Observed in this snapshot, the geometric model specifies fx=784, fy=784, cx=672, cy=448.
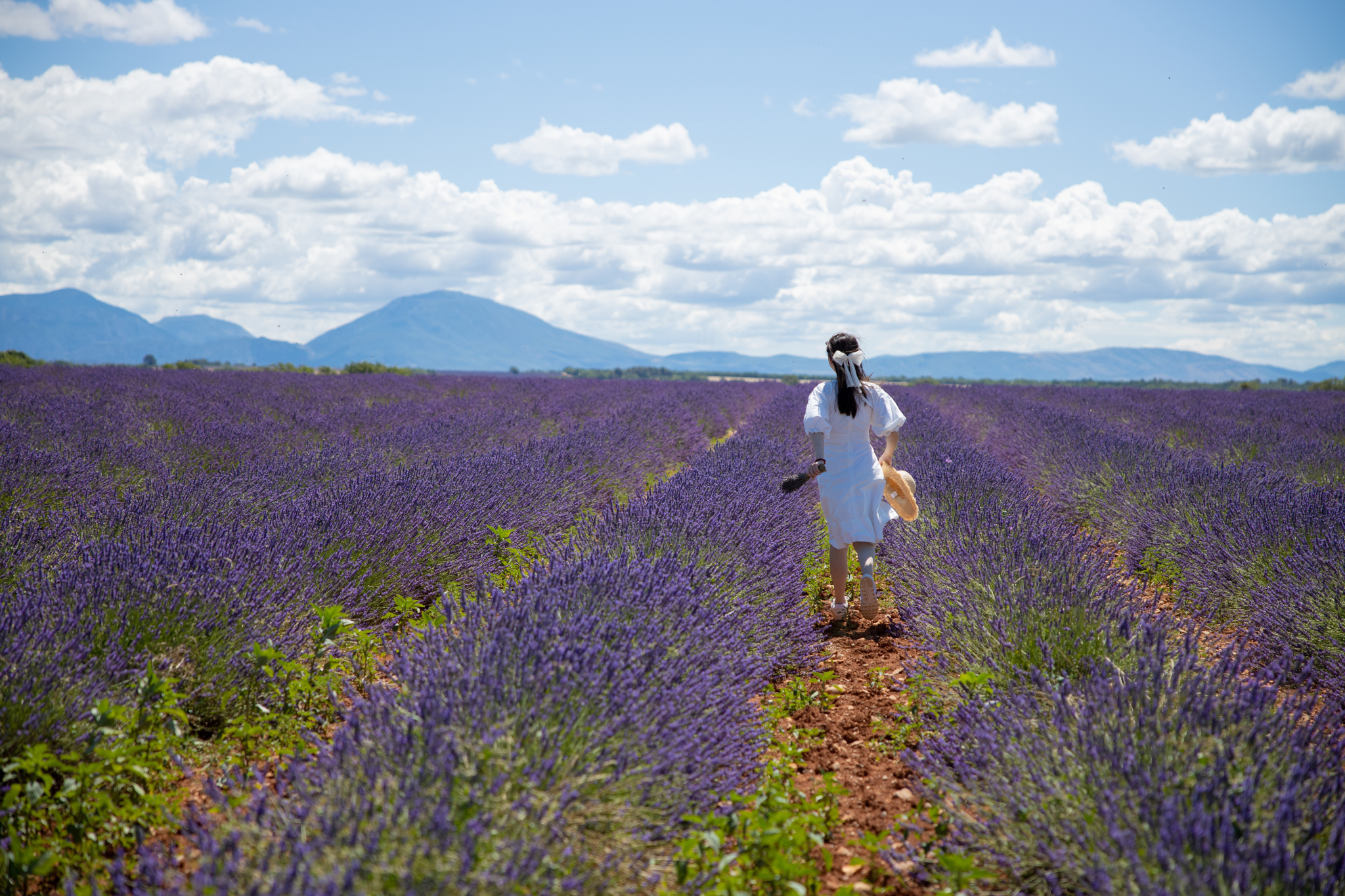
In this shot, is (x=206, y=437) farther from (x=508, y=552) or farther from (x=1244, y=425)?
(x=1244, y=425)

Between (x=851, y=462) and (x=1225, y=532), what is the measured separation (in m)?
2.12

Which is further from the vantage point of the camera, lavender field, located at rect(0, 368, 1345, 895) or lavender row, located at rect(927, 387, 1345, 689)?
lavender row, located at rect(927, 387, 1345, 689)

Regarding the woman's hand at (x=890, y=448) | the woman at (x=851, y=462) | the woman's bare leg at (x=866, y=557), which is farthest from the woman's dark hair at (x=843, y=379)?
the woman's bare leg at (x=866, y=557)

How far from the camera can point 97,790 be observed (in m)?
2.09

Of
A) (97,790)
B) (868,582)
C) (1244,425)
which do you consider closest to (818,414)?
(868,582)

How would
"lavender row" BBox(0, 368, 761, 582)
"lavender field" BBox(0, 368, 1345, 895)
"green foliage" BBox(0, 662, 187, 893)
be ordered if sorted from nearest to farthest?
"lavender field" BBox(0, 368, 1345, 895), "green foliage" BBox(0, 662, 187, 893), "lavender row" BBox(0, 368, 761, 582)

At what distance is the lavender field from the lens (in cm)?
156

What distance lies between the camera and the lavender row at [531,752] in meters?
1.41

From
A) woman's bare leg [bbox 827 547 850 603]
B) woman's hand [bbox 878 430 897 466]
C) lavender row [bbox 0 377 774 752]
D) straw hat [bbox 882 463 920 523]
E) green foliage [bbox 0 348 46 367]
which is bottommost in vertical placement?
woman's bare leg [bbox 827 547 850 603]

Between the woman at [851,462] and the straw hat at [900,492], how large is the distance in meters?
0.12

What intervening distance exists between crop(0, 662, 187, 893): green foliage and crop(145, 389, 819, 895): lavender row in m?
0.47

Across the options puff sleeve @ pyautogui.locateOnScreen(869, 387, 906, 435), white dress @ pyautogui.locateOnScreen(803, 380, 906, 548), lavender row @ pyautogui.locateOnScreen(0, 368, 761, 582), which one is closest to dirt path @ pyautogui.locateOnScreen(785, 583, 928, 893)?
white dress @ pyautogui.locateOnScreen(803, 380, 906, 548)

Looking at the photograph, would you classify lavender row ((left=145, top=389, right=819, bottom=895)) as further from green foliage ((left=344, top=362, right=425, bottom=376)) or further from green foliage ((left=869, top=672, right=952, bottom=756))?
green foliage ((left=344, top=362, right=425, bottom=376))

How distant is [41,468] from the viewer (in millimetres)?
4617
